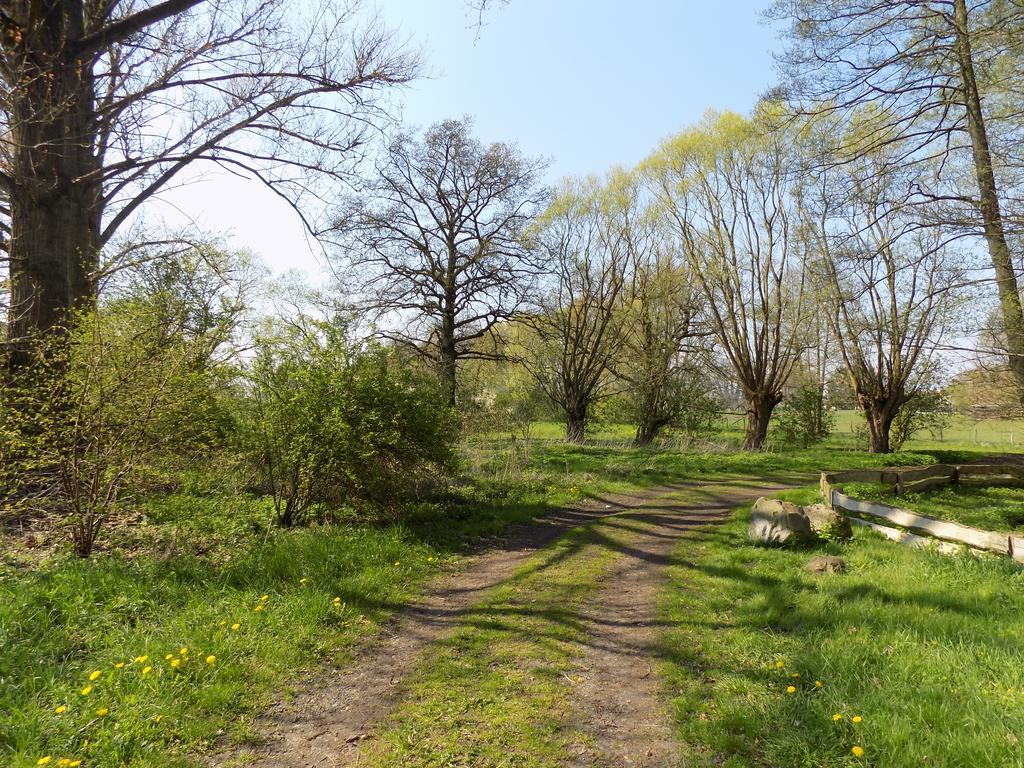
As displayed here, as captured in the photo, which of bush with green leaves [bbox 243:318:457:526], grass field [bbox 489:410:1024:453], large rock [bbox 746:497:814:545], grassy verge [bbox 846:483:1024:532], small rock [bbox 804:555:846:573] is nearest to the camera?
small rock [bbox 804:555:846:573]

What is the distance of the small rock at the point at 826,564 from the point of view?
582cm

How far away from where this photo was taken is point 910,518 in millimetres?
7191

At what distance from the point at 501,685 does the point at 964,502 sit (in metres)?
11.2

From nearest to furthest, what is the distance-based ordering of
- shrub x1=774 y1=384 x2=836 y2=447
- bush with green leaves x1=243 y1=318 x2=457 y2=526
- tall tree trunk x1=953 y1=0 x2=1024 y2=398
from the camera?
bush with green leaves x1=243 y1=318 x2=457 y2=526 < tall tree trunk x1=953 y1=0 x2=1024 y2=398 < shrub x1=774 y1=384 x2=836 y2=447

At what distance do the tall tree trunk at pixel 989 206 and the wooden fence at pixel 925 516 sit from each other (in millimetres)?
3166

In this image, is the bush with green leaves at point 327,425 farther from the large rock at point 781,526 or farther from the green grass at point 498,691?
the large rock at point 781,526

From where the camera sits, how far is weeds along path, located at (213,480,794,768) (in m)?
3.06

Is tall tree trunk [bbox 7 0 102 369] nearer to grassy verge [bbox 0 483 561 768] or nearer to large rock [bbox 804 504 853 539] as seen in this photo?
grassy verge [bbox 0 483 561 768]

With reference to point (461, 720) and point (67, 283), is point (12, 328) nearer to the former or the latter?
point (67, 283)

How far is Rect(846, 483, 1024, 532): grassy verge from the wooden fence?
0.24m

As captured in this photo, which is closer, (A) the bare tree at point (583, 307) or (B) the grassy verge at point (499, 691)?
(B) the grassy verge at point (499, 691)

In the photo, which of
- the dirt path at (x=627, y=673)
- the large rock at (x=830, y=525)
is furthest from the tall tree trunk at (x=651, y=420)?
the dirt path at (x=627, y=673)

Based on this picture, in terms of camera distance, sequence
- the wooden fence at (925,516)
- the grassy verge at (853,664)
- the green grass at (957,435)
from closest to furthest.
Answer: the grassy verge at (853,664)
the wooden fence at (925,516)
the green grass at (957,435)

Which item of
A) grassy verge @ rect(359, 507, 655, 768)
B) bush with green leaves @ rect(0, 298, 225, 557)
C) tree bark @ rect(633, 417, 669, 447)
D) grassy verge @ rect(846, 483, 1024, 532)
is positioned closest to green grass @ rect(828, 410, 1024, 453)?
grassy verge @ rect(846, 483, 1024, 532)
